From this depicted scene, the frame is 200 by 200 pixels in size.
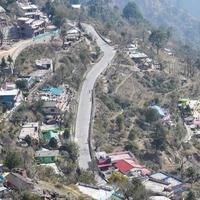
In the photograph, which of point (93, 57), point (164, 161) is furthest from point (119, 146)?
point (93, 57)

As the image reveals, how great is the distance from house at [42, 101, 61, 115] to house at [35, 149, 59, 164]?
679 centimetres

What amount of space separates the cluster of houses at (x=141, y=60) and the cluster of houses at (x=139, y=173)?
2354 cm

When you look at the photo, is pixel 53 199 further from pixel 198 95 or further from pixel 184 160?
pixel 198 95

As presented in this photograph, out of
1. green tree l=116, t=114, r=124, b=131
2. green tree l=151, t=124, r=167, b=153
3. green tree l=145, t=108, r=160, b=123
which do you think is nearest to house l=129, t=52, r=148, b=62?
green tree l=145, t=108, r=160, b=123

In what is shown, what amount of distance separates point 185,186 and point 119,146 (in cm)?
794

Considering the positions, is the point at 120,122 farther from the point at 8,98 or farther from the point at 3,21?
the point at 3,21

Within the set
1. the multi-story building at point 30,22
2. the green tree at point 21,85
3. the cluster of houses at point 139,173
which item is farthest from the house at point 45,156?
the multi-story building at point 30,22

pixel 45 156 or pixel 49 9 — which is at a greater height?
pixel 49 9

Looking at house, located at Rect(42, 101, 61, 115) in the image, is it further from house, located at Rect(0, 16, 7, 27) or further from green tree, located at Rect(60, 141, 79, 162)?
house, located at Rect(0, 16, 7, 27)

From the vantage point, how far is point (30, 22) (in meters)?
54.4

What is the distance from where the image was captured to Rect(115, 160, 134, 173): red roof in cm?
3503

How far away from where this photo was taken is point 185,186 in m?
34.2

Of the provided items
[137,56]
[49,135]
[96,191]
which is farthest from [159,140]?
[137,56]

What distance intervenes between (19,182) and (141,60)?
38.5 meters
